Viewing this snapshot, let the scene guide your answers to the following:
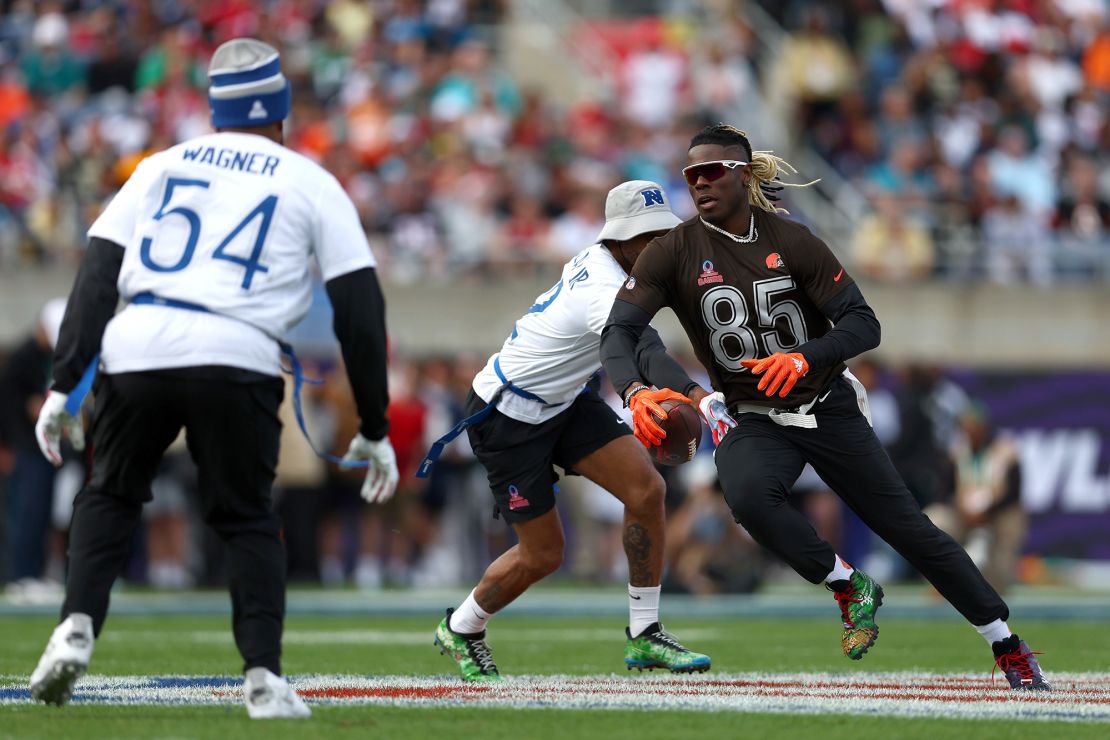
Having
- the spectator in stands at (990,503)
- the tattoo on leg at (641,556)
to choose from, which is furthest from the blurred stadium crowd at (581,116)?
the tattoo on leg at (641,556)

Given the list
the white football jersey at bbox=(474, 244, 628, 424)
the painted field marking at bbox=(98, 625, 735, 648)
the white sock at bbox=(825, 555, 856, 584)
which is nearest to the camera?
the white sock at bbox=(825, 555, 856, 584)

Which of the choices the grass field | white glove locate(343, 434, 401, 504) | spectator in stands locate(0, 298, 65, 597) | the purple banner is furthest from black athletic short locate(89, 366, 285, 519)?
the purple banner

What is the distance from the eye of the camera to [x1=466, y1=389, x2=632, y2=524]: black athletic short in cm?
898

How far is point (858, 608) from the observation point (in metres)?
8.16

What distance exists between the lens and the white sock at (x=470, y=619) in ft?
29.7

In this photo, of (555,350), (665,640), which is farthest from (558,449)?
(665,640)

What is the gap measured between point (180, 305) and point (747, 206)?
2792 mm

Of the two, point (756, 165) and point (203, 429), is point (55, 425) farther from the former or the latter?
point (756, 165)

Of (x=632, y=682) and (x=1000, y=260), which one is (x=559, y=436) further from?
(x=1000, y=260)

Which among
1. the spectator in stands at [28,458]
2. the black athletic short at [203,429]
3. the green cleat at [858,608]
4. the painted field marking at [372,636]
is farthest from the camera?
the spectator in stands at [28,458]

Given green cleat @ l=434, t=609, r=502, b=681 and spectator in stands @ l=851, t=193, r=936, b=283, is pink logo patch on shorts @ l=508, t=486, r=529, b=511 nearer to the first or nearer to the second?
green cleat @ l=434, t=609, r=502, b=681

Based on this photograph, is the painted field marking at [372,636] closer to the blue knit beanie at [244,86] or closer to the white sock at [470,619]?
the white sock at [470,619]

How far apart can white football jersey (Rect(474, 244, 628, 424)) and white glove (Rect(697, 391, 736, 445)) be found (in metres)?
0.67

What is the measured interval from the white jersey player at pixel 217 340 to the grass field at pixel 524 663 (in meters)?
0.36
